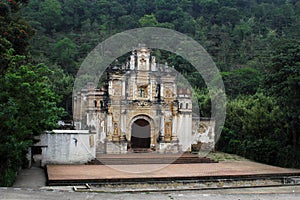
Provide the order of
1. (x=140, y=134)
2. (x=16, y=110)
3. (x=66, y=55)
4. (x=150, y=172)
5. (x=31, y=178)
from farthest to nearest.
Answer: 1. (x=66, y=55)
2. (x=140, y=134)
3. (x=150, y=172)
4. (x=31, y=178)
5. (x=16, y=110)

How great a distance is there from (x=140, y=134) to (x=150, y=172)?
823 cm

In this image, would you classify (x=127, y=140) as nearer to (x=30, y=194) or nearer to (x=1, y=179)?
(x=1, y=179)

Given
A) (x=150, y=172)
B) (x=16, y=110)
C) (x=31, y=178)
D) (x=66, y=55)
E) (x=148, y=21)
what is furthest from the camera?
(x=148, y=21)

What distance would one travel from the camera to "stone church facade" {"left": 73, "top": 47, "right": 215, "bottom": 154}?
24.2 metres

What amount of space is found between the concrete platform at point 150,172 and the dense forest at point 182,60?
1.98m

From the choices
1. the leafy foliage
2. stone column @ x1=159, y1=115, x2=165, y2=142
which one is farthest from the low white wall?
stone column @ x1=159, y1=115, x2=165, y2=142

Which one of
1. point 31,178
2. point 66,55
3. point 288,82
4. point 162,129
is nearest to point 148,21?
point 66,55

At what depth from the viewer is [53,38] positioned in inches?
2434

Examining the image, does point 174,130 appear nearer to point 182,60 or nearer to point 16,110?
point 16,110

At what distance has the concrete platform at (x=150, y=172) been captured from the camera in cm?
1538

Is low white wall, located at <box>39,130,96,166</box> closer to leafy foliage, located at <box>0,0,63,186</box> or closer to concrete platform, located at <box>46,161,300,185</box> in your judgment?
concrete platform, located at <box>46,161,300,185</box>

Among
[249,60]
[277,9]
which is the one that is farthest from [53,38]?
[277,9]

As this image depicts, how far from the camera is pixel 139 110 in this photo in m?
25.0

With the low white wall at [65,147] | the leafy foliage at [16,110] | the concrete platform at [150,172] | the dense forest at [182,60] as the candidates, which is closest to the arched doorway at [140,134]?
the concrete platform at [150,172]
